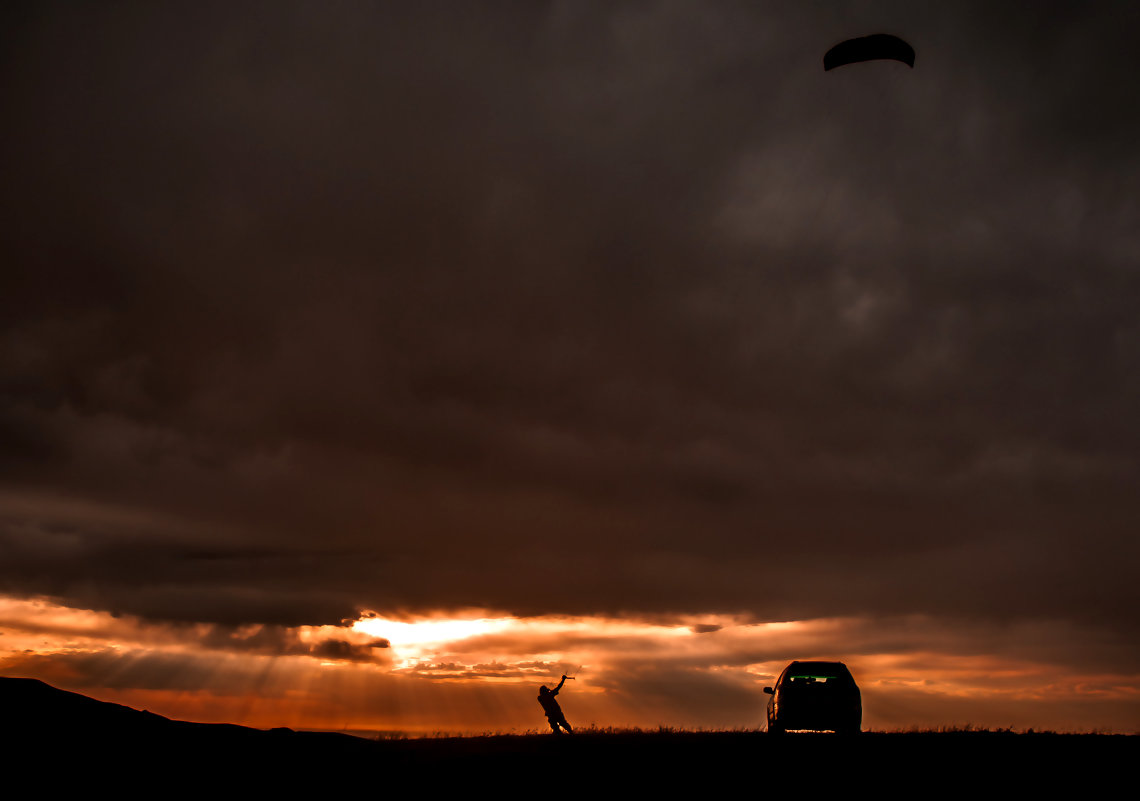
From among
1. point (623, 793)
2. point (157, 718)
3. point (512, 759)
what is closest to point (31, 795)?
point (157, 718)

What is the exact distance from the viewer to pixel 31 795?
1265 cm

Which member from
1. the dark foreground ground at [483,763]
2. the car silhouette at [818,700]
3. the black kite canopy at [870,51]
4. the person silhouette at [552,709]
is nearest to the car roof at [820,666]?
the car silhouette at [818,700]

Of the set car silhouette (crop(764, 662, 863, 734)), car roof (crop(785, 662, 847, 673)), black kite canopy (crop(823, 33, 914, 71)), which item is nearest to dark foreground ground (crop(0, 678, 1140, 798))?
car silhouette (crop(764, 662, 863, 734))

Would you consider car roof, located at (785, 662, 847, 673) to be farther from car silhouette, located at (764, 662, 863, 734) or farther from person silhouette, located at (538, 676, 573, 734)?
person silhouette, located at (538, 676, 573, 734)

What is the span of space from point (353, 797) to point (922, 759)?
990 centimetres

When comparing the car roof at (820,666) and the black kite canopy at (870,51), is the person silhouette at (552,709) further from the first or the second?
the black kite canopy at (870,51)

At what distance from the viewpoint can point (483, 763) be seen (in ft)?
47.8

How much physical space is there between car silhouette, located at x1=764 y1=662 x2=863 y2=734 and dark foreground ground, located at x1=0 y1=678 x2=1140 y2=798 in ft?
1.61

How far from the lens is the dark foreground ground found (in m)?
12.6

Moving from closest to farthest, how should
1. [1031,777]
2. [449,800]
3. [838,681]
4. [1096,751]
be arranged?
[449,800] < [1031,777] < [1096,751] < [838,681]

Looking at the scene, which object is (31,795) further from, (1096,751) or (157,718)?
(1096,751)

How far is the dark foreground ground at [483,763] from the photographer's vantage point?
12609mm

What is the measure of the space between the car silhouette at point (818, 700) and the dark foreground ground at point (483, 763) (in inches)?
19.3

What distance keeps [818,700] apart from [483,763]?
24.7 feet
